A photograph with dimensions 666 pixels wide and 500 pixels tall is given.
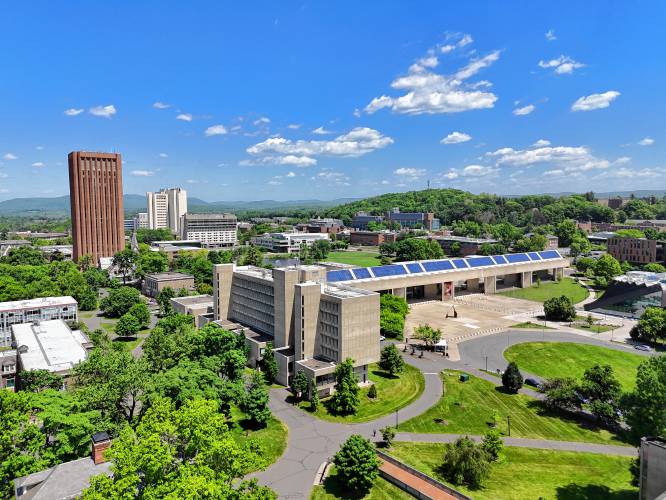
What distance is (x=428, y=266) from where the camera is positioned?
377 ft

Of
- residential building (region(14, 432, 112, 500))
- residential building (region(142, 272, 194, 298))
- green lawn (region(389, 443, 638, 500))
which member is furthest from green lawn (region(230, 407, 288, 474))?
residential building (region(142, 272, 194, 298))

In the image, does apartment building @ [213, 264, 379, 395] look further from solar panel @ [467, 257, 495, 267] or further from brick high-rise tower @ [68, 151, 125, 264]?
brick high-rise tower @ [68, 151, 125, 264]

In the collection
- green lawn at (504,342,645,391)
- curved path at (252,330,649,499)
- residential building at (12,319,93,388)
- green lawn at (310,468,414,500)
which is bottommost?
green lawn at (310,468,414,500)

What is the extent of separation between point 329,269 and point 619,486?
6923 centimetres

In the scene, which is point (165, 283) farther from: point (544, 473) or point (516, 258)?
point (544, 473)

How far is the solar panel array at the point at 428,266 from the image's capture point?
98875mm

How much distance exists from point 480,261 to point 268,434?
9124 centimetres

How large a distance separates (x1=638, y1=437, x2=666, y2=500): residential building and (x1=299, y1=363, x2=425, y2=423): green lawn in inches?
1026

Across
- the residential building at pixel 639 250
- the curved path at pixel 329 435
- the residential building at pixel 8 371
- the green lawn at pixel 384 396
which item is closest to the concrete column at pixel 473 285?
the curved path at pixel 329 435

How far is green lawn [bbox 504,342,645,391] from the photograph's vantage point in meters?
66.7

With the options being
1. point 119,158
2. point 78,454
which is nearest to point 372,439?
point 78,454

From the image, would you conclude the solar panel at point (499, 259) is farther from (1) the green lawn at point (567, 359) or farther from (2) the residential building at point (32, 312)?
(2) the residential building at point (32, 312)

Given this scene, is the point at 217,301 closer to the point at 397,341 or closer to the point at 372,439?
the point at 397,341

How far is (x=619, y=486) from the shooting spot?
39.2m
